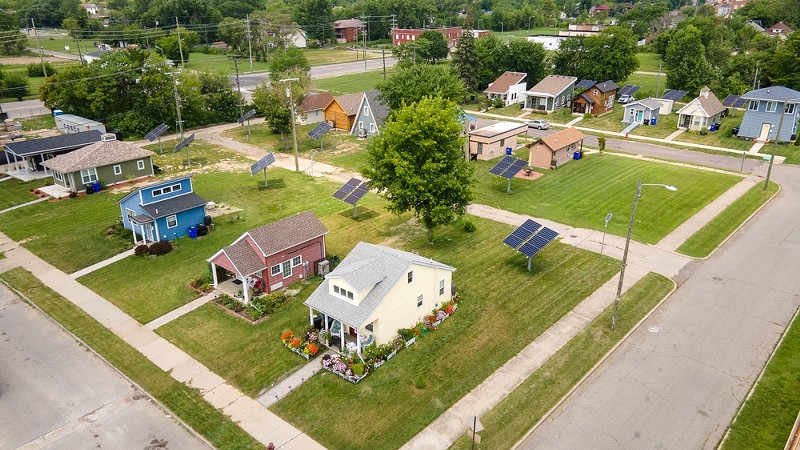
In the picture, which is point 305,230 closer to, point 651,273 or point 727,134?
point 651,273

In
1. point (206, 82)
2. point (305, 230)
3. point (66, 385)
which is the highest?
point (206, 82)

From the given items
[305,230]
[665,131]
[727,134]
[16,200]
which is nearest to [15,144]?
[16,200]

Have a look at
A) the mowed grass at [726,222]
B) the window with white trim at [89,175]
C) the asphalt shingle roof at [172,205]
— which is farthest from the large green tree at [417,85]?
the window with white trim at [89,175]

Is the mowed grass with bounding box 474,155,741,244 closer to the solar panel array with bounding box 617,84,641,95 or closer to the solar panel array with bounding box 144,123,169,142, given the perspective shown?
the solar panel array with bounding box 617,84,641,95

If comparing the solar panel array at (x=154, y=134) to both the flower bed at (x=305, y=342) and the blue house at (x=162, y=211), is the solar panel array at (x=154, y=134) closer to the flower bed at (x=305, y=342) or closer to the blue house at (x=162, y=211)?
the blue house at (x=162, y=211)

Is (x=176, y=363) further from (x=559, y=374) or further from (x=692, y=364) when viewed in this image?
(x=692, y=364)

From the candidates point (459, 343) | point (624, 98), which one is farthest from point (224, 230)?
point (624, 98)

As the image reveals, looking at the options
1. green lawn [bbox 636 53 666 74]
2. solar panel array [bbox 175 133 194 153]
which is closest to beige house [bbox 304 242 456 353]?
solar panel array [bbox 175 133 194 153]
